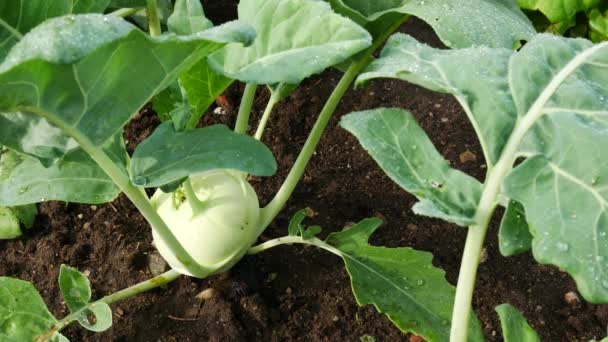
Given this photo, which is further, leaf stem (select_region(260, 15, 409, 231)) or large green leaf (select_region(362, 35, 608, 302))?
Answer: leaf stem (select_region(260, 15, 409, 231))

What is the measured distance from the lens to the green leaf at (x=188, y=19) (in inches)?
40.3

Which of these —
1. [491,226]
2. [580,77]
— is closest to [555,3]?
[491,226]

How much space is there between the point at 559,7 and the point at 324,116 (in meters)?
1.08

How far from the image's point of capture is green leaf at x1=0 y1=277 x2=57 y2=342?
1101mm

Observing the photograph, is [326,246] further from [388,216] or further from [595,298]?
[595,298]

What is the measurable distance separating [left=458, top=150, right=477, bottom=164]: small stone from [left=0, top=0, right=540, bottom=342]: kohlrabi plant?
46cm

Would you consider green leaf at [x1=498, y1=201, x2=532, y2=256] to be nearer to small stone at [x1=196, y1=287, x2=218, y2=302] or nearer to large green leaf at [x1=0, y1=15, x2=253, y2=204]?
large green leaf at [x1=0, y1=15, x2=253, y2=204]

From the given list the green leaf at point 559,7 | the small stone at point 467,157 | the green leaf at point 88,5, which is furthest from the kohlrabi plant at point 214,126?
the green leaf at point 559,7

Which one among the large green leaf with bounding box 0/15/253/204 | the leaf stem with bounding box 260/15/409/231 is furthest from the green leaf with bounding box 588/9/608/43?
the large green leaf with bounding box 0/15/253/204

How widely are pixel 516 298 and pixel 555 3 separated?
1.00m

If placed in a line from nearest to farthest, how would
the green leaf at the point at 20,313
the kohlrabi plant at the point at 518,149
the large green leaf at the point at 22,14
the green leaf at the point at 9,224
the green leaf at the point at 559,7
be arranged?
the kohlrabi plant at the point at 518,149 → the large green leaf at the point at 22,14 → the green leaf at the point at 20,313 → the green leaf at the point at 9,224 → the green leaf at the point at 559,7

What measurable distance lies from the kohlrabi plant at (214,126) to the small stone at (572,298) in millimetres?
334

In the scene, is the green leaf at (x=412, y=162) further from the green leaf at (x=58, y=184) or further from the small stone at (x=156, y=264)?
the small stone at (x=156, y=264)

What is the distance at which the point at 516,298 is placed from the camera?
134cm
